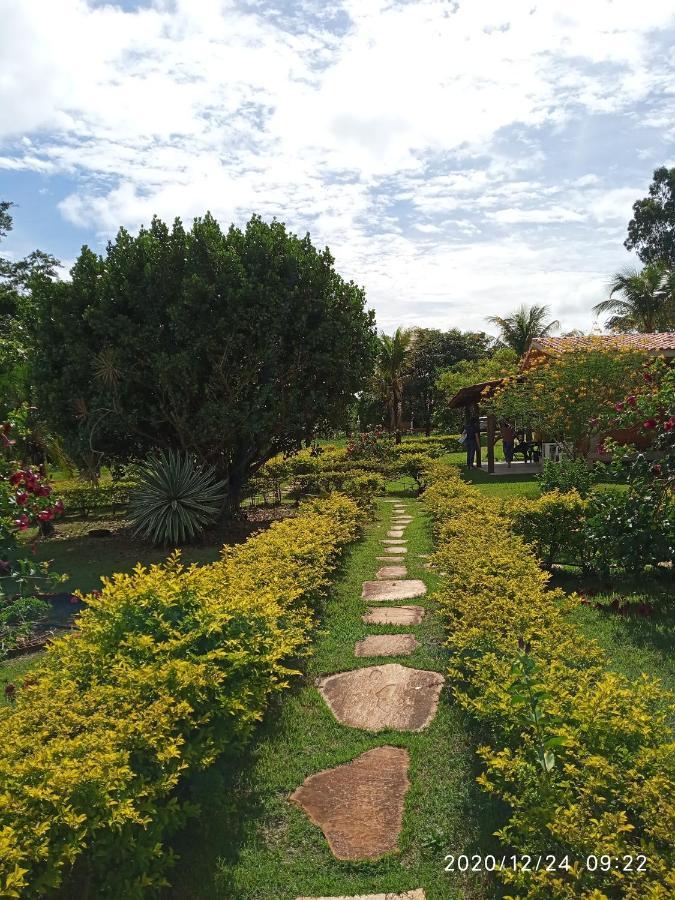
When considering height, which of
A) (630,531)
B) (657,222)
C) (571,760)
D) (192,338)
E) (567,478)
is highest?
(657,222)

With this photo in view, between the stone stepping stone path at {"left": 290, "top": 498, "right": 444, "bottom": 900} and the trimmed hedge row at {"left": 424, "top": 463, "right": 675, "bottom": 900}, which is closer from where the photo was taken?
the trimmed hedge row at {"left": 424, "top": 463, "right": 675, "bottom": 900}

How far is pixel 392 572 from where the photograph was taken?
25.0ft

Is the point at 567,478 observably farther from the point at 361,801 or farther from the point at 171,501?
the point at 171,501

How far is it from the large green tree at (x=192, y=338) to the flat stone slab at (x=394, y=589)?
4613 millimetres

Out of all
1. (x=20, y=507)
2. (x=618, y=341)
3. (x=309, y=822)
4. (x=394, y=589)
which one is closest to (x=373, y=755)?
(x=309, y=822)

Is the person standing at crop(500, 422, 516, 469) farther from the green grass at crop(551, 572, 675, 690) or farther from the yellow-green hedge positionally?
the yellow-green hedge

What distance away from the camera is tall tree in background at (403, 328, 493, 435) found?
39.7m

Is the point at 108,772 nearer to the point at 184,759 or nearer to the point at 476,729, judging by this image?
the point at 184,759

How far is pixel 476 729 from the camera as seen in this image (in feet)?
12.1

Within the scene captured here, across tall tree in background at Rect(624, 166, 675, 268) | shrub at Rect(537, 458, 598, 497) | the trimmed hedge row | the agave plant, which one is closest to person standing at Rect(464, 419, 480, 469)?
shrub at Rect(537, 458, 598, 497)

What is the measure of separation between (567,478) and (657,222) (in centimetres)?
4149

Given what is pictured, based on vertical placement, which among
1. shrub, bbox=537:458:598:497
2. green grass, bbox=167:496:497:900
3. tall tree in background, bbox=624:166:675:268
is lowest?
green grass, bbox=167:496:497:900

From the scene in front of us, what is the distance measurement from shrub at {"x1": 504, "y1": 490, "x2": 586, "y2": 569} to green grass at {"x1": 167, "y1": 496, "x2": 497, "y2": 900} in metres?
3.30

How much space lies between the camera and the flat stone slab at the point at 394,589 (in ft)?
21.6
